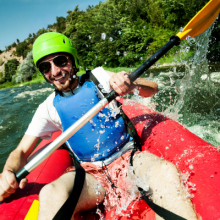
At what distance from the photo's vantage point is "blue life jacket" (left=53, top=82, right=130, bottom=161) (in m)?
1.60

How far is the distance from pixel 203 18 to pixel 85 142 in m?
1.97

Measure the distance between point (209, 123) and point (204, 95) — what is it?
1.75 meters

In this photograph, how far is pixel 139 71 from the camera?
1.37m

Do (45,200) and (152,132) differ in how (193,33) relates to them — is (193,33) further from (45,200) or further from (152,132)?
(45,200)

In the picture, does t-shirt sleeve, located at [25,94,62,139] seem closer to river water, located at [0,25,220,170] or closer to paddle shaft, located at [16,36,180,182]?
paddle shaft, located at [16,36,180,182]

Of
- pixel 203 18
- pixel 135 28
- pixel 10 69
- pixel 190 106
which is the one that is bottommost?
pixel 190 106

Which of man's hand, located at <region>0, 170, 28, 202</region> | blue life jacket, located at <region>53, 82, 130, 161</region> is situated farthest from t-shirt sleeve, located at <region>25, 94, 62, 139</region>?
man's hand, located at <region>0, 170, 28, 202</region>

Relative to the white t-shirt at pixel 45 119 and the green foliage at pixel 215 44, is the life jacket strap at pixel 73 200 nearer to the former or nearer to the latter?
the white t-shirt at pixel 45 119

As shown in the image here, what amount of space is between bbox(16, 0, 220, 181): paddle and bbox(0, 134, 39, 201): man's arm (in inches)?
2.3

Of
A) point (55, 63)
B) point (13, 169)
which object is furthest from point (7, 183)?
point (55, 63)

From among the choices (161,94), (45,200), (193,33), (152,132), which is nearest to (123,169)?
(152,132)

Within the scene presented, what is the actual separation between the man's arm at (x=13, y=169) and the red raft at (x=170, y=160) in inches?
6.0

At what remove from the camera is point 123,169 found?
4.99ft

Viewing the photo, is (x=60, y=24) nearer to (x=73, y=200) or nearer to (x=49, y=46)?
(x=49, y=46)
